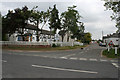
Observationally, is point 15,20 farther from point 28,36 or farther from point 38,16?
point 28,36

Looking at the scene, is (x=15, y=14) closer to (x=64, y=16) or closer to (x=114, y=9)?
(x=64, y=16)

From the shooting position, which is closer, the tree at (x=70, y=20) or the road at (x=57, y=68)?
the road at (x=57, y=68)

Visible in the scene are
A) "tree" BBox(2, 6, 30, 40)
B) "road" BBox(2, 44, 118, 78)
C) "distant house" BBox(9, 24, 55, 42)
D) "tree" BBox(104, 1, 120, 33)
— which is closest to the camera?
"road" BBox(2, 44, 118, 78)

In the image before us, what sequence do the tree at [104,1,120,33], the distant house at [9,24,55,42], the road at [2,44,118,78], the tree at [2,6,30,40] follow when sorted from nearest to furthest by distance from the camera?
Result: the road at [2,44,118,78], the tree at [104,1,120,33], the tree at [2,6,30,40], the distant house at [9,24,55,42]

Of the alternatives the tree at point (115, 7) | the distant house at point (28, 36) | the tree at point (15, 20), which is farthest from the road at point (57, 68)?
the distant house at point (28, 36)

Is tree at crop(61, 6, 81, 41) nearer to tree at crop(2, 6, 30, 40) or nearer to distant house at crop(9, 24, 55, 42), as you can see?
distant house at crop(9, 24, 55, 42)

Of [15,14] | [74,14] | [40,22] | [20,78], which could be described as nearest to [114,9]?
[20,78]

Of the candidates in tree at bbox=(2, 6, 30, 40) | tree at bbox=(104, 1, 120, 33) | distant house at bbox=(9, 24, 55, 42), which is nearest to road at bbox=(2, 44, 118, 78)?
tree at bbox=(104, 1, 120, 33)

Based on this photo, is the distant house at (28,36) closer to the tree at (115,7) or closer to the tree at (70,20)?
the tree at (70,20)

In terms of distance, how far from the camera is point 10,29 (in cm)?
3158

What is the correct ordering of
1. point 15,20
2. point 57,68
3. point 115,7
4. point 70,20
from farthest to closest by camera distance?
point 70,20, point 15,20, point 115,7, point 57,68

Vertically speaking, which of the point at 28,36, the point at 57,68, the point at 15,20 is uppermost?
the point at 15,20

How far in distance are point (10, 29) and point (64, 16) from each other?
21556 mm

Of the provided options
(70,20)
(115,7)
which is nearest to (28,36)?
(70,20)
